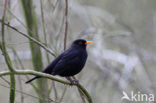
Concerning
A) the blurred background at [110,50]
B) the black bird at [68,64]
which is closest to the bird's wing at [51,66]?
the black bird at [68,64]

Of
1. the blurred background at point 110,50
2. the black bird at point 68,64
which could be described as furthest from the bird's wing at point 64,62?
the blurred background at point 110,50

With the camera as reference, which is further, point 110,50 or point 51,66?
point 110,50

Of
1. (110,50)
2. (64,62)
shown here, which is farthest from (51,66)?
(110,50)

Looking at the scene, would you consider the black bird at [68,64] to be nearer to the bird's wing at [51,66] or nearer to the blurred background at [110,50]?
the bird's wing at [51,66]

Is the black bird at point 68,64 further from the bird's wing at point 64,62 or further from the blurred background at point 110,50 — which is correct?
the blurred background at point 110,50

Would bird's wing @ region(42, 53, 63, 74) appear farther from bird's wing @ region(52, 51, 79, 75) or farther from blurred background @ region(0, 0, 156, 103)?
blurred background @ region(0, 0, 156, 103)

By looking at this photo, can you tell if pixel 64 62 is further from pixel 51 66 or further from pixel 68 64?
pixel 51 66

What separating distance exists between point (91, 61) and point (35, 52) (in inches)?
104

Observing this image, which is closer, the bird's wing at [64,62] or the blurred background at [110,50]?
the bird's wing at [64,62]

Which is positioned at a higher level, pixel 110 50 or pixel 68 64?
pixel 68 64

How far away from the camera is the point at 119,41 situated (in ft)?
24.5

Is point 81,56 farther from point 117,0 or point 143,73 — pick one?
point 117,0

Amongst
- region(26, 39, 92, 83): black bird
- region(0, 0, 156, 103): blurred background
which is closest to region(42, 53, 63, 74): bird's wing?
region(26, 39, 92, 83): black bird

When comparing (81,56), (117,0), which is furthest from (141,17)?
(81,56)
